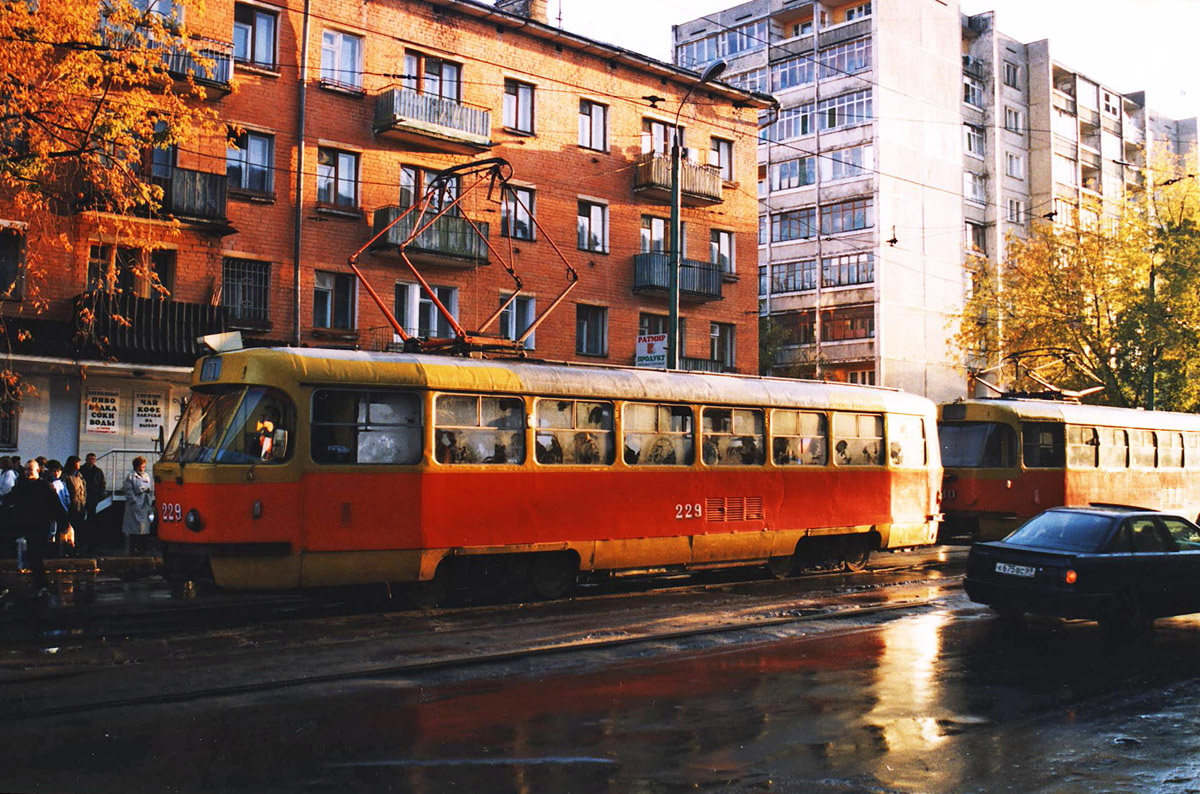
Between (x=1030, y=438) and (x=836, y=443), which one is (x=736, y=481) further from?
(x=1030, y=438)

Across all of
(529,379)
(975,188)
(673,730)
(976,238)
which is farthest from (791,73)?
(673,730)

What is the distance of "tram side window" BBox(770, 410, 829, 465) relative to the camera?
16.7 meters

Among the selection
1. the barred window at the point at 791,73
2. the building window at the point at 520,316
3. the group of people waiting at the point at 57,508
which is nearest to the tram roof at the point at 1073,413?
the building window at the point at 520,316

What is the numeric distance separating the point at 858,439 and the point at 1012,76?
51.6m

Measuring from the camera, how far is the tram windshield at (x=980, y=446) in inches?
869

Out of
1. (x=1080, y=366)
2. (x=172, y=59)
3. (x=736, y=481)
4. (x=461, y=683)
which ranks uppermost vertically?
(x=172, y=59)

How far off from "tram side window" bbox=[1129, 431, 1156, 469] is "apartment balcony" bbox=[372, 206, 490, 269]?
53.5 feet

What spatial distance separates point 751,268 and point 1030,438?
17.4 meters

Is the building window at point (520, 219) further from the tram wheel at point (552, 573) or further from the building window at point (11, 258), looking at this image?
the tram wheel at point (552, 573)

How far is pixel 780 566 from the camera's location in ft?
56.2

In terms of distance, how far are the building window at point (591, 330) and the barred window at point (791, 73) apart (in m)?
27.4

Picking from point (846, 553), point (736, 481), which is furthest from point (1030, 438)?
point (736, 481)

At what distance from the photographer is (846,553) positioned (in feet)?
59.4

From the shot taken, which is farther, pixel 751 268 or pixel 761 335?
pixel 761 335
